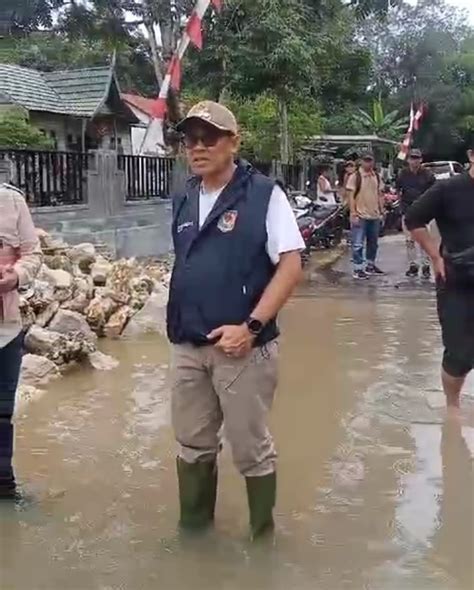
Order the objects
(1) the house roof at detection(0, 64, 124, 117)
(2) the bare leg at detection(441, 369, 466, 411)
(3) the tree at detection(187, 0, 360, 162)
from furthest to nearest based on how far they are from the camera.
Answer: (1) the house roof at detection(0, 64, 124, 117) → (3) the tree at detection(187, 0, 360, 162) → (2) the bare leg at detection(441, 369, 466, 411)

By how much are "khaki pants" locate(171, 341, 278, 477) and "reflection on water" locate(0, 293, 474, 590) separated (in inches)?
14.0

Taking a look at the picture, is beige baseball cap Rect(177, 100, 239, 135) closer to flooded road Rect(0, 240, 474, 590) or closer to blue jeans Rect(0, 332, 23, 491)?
blue jeans Rect(0, 332, 23, 491)

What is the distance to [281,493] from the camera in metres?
4.45

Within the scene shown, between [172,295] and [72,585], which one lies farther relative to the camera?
[172,295]

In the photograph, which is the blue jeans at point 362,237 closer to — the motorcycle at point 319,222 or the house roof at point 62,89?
the motorcycle at point 319,222

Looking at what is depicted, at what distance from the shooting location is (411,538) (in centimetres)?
389

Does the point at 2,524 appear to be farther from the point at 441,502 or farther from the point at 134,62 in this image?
the point at 134,62

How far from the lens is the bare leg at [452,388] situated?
5645mm

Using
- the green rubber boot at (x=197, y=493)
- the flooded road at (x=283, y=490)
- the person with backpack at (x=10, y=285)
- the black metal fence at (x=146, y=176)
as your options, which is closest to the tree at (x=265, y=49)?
the black metal fence at (x=146, y=176)

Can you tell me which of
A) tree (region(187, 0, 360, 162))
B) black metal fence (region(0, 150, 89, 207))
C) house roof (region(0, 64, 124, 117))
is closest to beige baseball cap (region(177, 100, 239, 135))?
black metal fence (region(0, 150, 89, 207))

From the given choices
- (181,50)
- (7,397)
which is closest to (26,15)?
(181,50)

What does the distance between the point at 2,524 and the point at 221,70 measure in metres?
17.0

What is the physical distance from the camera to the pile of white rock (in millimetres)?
6883

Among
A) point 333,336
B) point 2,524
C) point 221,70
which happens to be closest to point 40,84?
point 221,70
